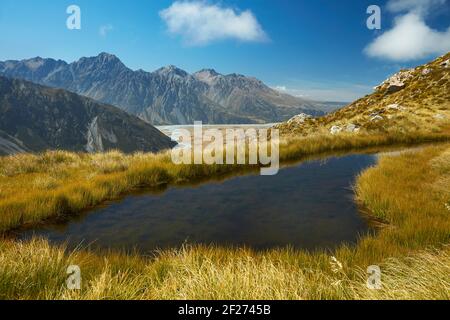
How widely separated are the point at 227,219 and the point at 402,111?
40194 millimetres

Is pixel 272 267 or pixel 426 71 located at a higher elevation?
pixel 426 71

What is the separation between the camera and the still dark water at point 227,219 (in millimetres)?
8289

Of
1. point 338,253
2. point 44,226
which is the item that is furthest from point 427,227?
point 44,226

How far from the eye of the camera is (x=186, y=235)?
28.3 ft

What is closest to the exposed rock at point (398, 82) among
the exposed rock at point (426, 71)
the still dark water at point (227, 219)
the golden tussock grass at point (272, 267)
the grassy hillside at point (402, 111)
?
the grassy hillside at point (402, 111)

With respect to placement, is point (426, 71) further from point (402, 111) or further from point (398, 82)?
point (402, 111)

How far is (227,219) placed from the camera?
9883 millimetres

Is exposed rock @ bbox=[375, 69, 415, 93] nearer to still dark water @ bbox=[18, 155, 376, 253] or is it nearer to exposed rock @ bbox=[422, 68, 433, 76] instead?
exposed rock @ bbox=[422, 68, 433, 76]

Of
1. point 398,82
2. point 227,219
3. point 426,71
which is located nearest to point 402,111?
point 398,82

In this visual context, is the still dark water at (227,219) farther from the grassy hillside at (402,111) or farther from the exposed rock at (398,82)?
the exposed rock at (398,82)

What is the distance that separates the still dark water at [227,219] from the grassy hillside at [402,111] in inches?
796

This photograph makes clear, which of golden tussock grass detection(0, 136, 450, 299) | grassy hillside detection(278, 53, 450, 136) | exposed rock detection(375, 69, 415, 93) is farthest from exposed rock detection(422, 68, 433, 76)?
golden tussock grass detection(0, 136, 450, 299)

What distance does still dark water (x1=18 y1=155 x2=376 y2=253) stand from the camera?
8.29 metres
